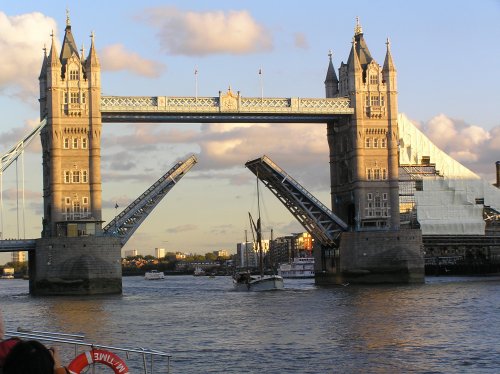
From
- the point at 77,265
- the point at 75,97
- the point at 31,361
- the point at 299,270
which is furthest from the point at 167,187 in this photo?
the point at 31,361

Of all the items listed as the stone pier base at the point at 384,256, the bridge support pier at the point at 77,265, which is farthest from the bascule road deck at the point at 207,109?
the stone pier base at the point at 384,256

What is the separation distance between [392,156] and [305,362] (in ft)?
176

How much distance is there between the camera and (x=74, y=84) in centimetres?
7738

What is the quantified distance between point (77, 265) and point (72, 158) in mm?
8752

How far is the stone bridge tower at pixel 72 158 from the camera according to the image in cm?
7438

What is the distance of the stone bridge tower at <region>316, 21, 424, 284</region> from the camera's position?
8062 centimetres

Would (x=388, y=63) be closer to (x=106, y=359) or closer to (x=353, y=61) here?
(x=353, y=61)

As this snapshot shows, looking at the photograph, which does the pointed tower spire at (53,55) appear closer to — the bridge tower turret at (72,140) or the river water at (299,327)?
the bridge tower turret at (72,140)

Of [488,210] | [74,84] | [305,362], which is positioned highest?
[74,84]

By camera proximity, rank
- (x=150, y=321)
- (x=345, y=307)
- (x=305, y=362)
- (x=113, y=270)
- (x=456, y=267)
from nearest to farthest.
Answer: (x=305, y=362)
(x=150, y=321)
(x=345, y=307)
(x=113, y=270)
(x=456, y=267)

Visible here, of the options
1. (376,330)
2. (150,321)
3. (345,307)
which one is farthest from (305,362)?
(345,307)

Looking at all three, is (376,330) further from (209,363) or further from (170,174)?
(170,174)

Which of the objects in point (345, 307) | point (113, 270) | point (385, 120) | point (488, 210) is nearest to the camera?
point (345, 307)

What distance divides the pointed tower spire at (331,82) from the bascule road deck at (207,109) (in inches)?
302
